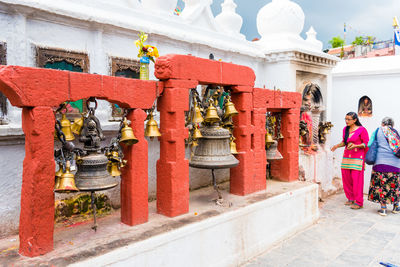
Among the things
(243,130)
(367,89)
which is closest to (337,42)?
(367,89)

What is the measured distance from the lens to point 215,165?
4.28 metres

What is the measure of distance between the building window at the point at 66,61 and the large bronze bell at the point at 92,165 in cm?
94

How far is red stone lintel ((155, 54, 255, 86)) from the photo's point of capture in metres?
3.90

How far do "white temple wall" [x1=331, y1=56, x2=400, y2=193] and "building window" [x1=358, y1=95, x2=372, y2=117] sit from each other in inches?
3.2

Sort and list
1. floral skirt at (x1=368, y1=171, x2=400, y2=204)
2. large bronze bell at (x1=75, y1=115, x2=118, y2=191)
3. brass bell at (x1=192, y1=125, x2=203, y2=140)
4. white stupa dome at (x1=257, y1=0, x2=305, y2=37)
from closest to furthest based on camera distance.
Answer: large bronze bell at (x1=75, y1=115, x2=118, y2=191)
brass bell at (x1=192, y1=125, x2=203, y2=140)
floral skirt at (x1=368, y1=171, x2=400, y2=204)
white stupa dome at (x1=257, y1=0, x2=305, y2=37)

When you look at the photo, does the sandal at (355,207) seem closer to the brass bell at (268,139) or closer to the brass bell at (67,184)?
the brass bell at (268,139)

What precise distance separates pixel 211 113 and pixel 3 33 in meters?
2.61

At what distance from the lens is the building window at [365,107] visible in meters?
9.32

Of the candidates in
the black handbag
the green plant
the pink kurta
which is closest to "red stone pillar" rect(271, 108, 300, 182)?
the pink kurta

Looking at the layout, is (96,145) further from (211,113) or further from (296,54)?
(296,54)

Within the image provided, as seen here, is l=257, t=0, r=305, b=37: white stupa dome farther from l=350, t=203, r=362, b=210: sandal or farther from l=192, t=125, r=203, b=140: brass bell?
l=192, t=125, r=203, b=140: brass bell

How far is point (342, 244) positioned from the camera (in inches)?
197

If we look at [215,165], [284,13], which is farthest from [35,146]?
[284,13]

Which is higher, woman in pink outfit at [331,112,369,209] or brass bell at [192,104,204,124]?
brass bell at [192,104,204,124]
